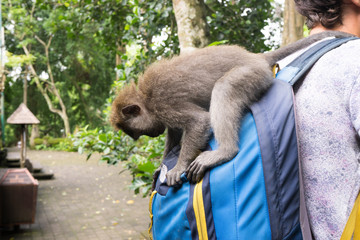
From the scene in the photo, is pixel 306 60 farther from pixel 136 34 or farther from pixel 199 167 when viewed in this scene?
pixel 136 34

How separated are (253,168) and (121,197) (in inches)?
382

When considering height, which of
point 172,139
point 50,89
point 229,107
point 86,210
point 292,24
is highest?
point 292,24

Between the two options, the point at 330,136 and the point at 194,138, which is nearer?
the point at 330,136

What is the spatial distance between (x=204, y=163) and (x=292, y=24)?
333cm

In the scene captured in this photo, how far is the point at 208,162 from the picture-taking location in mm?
1323

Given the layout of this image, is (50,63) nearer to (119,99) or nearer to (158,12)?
(158,12)

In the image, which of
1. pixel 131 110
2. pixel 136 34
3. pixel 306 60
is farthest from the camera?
pixel 136 34

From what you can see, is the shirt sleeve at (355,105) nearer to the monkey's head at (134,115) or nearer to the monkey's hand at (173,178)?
the monkey's hand at (173,178)

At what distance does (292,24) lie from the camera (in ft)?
13.7

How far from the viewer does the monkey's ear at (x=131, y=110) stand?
2.21 m

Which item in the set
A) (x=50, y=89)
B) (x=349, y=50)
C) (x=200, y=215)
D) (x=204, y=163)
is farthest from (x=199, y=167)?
(x=50, y=89)

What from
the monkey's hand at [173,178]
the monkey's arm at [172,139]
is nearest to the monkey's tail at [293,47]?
the monkey's arm at [172,139]

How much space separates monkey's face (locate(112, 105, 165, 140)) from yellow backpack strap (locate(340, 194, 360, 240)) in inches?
51.1

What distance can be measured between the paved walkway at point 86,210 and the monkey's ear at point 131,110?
399 centimetres
